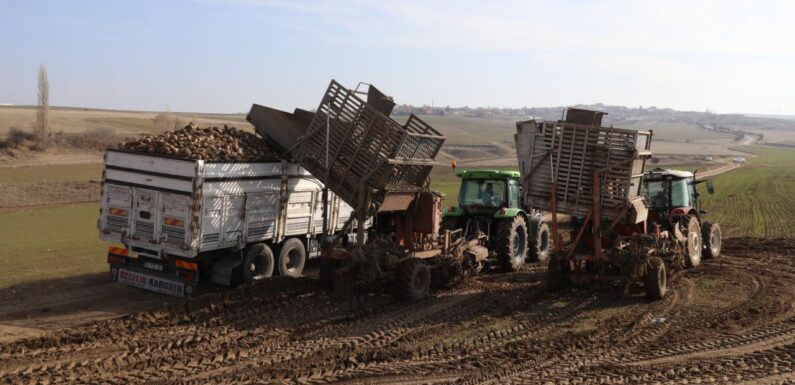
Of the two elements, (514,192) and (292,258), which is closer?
(292,258)

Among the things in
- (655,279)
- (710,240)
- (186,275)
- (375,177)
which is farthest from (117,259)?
(710,240)

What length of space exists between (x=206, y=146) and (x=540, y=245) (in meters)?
8.59

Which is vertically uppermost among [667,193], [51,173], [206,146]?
[206,146]

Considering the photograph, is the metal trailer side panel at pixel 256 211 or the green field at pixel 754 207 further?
the green field at pixel 754 207

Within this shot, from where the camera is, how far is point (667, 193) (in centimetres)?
1656

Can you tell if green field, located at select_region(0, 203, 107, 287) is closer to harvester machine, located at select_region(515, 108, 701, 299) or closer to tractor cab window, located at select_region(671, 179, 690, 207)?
harvester machine, located at select_region(515, 108, 701, 299)

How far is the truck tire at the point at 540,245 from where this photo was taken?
1722 centimetres

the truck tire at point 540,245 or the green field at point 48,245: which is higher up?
the truck tire at point 540,245

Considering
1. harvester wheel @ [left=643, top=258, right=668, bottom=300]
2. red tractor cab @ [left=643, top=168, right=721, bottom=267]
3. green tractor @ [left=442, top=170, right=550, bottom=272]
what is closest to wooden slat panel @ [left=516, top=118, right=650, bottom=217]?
harvester wheel @ [left=643, top=258, right=668, bottom=300]

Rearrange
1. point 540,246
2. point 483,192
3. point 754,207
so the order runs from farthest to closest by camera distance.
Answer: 1. point 754,207
2. point 540,246
3. point 483,192

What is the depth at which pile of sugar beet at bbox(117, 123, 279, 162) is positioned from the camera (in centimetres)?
1235

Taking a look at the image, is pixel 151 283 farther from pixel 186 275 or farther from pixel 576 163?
→ pixel 576 163

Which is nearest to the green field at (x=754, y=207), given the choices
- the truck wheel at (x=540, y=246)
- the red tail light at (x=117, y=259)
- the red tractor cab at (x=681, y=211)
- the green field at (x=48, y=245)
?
the red tractor cab at (x=681, y=211)

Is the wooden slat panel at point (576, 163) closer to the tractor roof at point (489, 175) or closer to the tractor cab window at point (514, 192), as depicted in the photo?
the tractor roof at point (489, 175)
